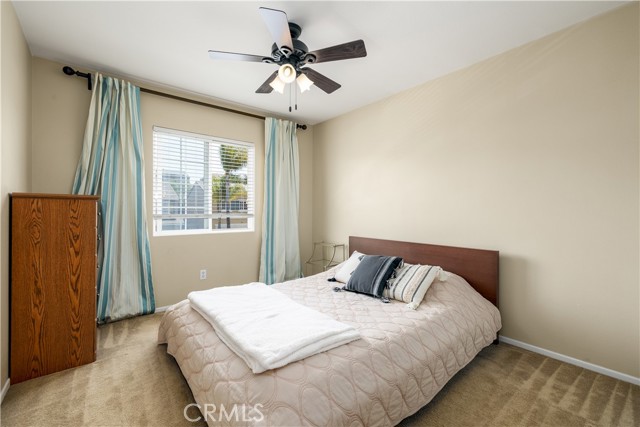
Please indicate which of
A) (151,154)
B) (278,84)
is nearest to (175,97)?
(151,154)

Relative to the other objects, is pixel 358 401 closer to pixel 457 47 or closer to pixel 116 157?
pixel 457 47

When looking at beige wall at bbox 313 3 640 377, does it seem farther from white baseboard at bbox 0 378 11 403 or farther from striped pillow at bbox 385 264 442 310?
white baseboard at bbox 0 378 11 403

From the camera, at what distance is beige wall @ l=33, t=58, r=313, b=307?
2.67m

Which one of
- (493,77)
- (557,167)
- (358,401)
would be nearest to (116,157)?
(358,401)

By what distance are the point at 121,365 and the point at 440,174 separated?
A: 3.24 meters

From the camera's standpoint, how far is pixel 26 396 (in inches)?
70.3

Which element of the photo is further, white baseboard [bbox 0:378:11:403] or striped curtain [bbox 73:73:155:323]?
striped curtain [bbox 73:73:155:323]

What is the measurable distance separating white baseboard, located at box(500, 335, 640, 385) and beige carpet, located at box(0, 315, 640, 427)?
0.04m

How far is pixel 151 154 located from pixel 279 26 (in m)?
2.24

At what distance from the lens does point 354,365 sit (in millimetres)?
1447

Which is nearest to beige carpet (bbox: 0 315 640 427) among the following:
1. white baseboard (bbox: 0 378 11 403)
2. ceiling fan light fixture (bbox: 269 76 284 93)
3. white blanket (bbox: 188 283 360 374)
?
white baseboard (bbox: 0 378 11 403)

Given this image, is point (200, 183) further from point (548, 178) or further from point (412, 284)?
point (548, 178)

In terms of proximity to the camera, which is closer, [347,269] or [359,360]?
[359,360]

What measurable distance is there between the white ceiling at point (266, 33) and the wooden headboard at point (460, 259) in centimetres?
176
